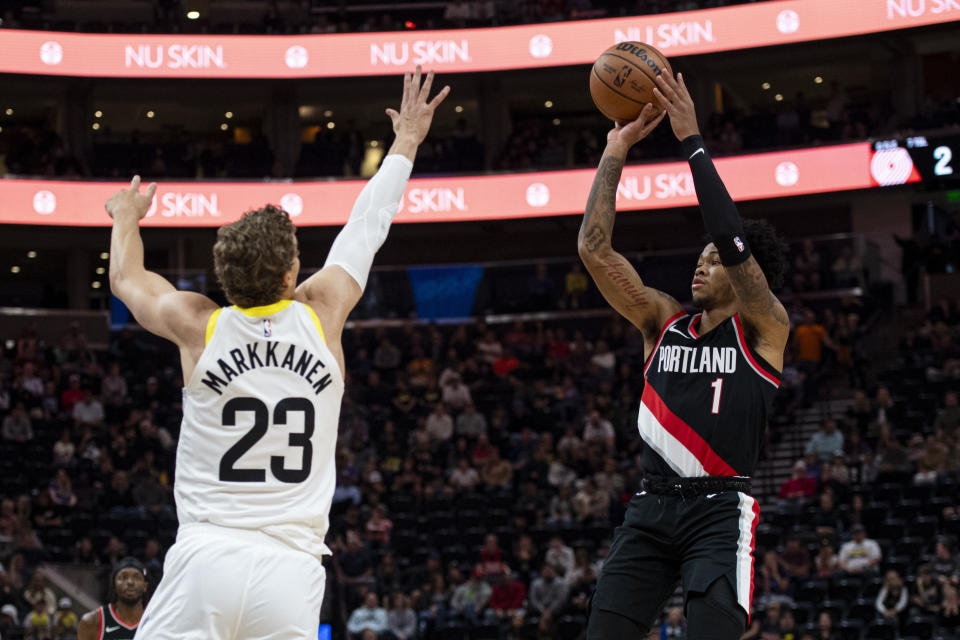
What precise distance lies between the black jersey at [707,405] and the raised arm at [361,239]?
4.94 feet

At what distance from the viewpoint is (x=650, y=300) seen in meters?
5.68

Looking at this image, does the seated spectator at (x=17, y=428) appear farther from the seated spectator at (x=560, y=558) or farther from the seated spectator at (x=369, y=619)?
the seated spectator at (x=560, y=558)

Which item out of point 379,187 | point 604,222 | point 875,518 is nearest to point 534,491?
point 875,518

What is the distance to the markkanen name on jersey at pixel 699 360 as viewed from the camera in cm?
Result: 527

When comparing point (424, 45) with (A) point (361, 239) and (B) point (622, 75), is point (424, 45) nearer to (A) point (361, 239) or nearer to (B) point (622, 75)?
(B) point (622, 75)

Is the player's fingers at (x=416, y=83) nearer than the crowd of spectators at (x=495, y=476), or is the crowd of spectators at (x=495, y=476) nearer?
the player's fingers at (x=416, y=83)

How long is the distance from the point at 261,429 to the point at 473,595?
1271 cm

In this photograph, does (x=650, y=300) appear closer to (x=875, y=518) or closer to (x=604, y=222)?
(x=604, y=222)

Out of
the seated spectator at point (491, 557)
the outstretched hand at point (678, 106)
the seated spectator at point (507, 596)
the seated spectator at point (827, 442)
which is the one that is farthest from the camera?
the seated spectator at point (827, 442)

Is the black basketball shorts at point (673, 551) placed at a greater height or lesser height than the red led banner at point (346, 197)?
lesser

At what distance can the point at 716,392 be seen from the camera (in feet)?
17.1

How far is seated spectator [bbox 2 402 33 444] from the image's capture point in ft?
65.8

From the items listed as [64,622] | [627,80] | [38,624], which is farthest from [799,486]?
[627,80]

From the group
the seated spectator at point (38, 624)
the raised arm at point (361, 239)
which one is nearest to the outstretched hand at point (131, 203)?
the raised arm at point (361, 239)
